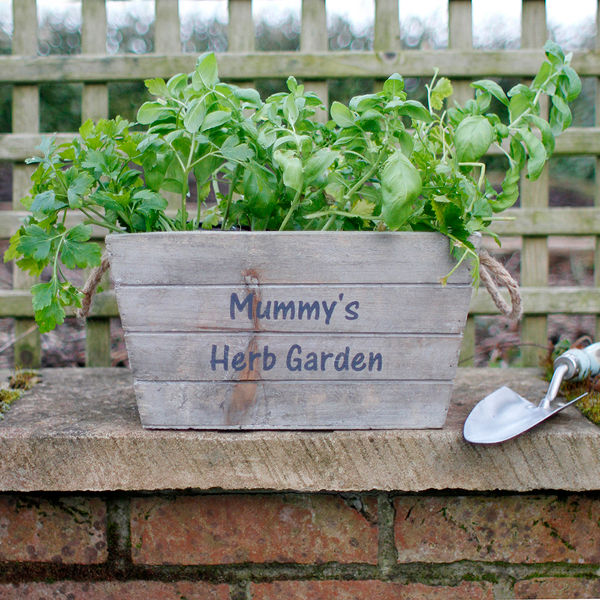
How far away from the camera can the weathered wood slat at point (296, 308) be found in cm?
93

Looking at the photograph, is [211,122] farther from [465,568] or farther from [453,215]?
[465,568]

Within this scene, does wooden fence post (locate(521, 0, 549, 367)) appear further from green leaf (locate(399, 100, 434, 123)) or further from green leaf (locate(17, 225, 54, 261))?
green leaf (locate(17, 225, 54, 261))

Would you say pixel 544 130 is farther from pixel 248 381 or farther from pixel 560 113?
pixel 248 381

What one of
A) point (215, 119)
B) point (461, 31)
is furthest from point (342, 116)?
point (461, 31)

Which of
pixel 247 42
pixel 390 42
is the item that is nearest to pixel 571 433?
pixel 390 42

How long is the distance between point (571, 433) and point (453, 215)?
1.34ft

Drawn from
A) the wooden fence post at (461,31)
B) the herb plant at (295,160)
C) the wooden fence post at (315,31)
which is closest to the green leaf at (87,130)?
the herb plant at (295,160)

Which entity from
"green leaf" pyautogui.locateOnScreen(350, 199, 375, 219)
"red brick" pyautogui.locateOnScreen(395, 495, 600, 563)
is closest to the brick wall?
"red brick" pyautogui.locateOnScreen(395, 495, 600, 563)

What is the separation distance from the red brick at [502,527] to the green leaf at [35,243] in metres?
0.68

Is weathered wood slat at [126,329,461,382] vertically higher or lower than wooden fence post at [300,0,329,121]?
lower

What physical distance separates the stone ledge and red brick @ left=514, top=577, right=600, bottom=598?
0.68 feet

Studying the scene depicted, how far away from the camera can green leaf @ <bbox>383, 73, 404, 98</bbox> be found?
88 centimetres

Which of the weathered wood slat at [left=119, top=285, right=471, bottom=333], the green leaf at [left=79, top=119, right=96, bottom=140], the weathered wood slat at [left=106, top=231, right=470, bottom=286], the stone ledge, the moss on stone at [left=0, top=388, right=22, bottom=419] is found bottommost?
the stone ledge

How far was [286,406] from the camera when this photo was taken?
3.18 ft
